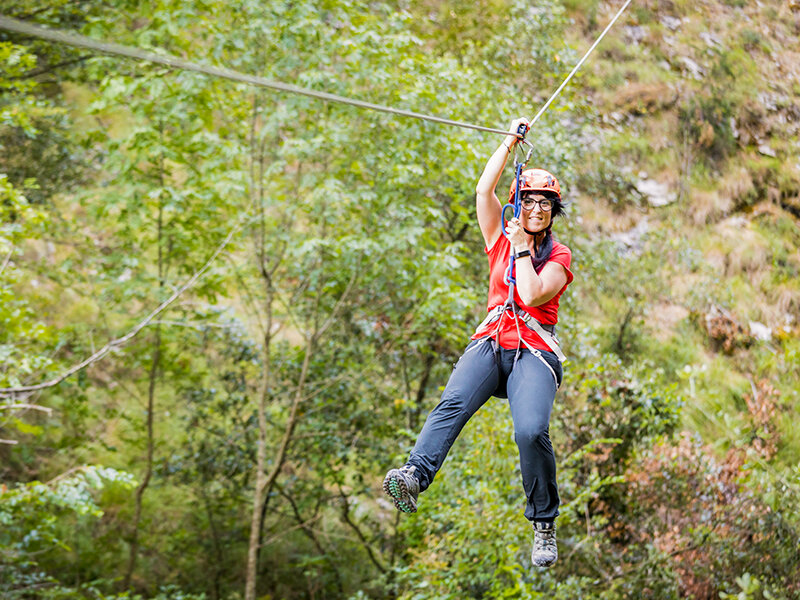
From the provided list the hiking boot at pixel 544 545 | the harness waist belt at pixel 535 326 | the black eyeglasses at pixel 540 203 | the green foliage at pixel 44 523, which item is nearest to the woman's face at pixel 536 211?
the black eyeglasses at pixel 540 203

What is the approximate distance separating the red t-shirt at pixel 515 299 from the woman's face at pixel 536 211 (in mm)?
99

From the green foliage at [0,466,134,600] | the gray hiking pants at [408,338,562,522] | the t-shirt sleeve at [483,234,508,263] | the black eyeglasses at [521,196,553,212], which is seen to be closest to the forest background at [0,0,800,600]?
the green foliage at [0,466,134,600]

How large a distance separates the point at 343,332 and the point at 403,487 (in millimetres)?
5804

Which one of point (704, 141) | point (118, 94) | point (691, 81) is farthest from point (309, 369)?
point (691, 81)

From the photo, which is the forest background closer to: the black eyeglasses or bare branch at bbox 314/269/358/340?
bare branch at bbox 314/269/358/340

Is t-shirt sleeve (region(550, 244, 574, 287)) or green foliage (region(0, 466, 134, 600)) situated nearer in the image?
t-shirt sleeve (region(550, 244, 574, 287))

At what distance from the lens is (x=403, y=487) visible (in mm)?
2475

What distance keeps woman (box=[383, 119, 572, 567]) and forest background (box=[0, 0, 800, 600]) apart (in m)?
2.51

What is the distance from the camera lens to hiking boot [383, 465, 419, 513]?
2.47m

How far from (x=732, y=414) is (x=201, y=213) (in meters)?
6.42

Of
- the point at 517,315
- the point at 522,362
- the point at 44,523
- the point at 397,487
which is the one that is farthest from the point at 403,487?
the point at 44,523

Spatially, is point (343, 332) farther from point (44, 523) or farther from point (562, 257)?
point (562, 257)

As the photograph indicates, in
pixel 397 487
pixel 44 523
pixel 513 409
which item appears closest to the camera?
pixel 397 487

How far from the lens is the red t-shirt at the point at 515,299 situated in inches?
109
